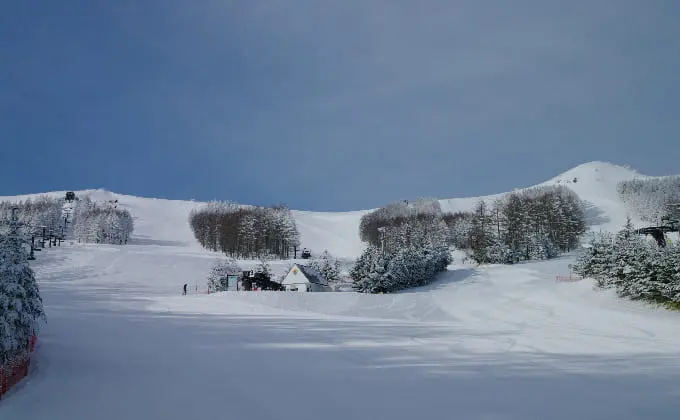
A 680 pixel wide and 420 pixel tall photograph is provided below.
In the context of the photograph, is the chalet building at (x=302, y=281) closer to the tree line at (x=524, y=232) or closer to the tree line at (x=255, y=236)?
the tree line at (x=524, y=232)

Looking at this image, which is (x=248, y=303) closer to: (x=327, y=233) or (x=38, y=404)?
(x=38, y=404)

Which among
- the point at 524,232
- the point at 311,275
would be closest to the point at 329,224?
the point at 524,232

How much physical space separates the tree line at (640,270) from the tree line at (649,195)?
3904 inches

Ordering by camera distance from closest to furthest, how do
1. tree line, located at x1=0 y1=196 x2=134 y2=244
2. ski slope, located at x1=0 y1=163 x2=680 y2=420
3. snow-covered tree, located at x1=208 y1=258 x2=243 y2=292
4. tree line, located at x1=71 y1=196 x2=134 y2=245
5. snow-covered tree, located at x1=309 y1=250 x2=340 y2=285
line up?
ski slope, located at x1=0 y1=163 x2=680 y2=420, snow-covered tree, located at x1=208 y1=258 x2=243 y2=292, snow-covered tree, located at x1=309 y1=250 x2=340 y2=285, tree line, located at x1=71 y1=196 x2=134 y2=245, tree line, located at x1=0 y1=196 x2=134 y2=244

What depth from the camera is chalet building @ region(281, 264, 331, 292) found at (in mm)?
55750

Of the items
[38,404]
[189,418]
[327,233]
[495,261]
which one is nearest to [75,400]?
[38,404]

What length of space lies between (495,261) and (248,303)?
41342 millimetres

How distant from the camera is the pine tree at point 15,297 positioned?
459 inches

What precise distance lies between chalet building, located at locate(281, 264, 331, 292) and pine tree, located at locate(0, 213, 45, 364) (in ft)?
139

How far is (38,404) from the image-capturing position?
31.7ft

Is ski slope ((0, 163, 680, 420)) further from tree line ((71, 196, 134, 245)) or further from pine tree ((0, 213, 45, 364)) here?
tree line ((71, 196, 134, 245))

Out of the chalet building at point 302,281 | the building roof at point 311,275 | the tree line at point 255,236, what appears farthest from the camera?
the tree line at point 255,236

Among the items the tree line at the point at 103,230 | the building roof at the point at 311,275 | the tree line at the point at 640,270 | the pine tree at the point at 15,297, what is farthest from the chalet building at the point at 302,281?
the tree line at the point at 103,230

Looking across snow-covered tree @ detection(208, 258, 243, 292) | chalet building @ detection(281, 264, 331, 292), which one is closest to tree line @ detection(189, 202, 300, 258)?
snow-covered tree @ detection(208, 258, 243, 292)
